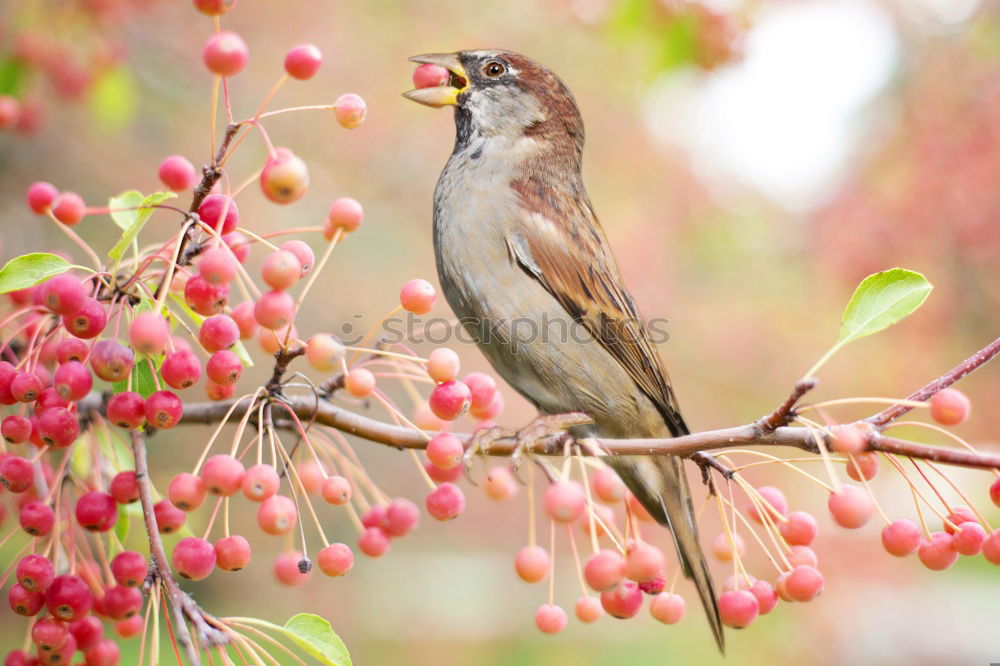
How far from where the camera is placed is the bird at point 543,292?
8.48 ft

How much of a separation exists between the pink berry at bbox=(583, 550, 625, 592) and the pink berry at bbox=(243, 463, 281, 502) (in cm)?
61

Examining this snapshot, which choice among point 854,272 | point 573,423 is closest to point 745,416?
point 854,272

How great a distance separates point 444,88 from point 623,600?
1797mm

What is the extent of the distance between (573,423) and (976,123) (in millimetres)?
3457

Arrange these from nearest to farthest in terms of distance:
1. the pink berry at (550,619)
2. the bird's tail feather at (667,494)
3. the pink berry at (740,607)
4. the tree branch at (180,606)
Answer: the tree branch at (180,606) → the pink berry at (740,607) → the pink berry at (550,619) → the bird's tail feather at (667,494)

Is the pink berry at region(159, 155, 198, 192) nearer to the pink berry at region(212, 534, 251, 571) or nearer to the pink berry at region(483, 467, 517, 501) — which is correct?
the pink berry at region(212, 534, 251, 571)

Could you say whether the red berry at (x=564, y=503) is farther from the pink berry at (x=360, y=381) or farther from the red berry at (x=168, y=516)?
the red berry at (x=168, y=516)

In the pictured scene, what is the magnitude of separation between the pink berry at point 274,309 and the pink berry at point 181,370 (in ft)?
0.48

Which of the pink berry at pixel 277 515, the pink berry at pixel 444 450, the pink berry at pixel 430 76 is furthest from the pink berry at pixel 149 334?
the pink berry at pixel 430 76

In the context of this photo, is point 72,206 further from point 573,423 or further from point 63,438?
point 573,423

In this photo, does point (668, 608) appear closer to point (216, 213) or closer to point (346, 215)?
point (346, 215)

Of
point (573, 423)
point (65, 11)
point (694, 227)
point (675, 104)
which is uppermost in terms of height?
point (675, 104)

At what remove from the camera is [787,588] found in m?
1.76

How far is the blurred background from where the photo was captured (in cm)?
408
